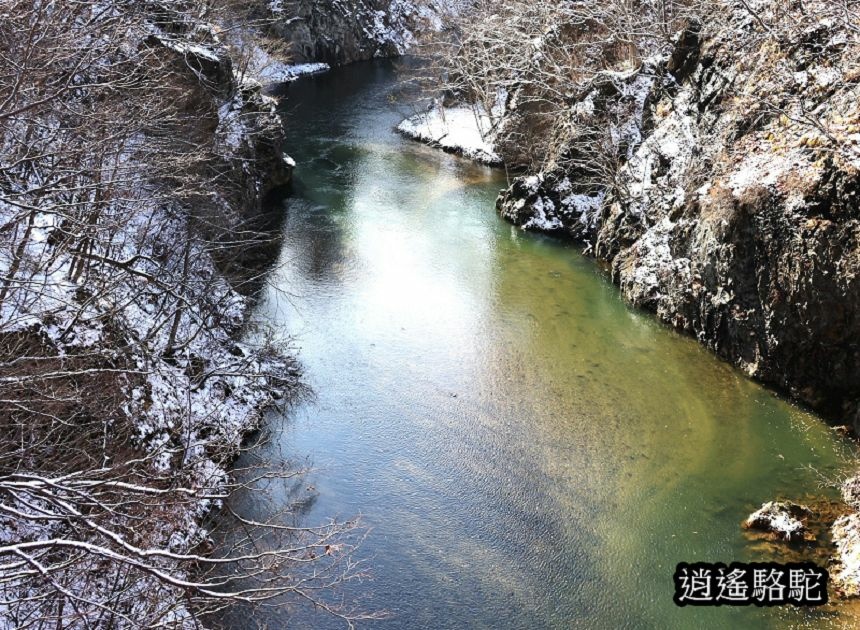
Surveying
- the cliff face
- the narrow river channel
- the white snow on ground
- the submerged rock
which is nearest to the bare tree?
the narrow river channel

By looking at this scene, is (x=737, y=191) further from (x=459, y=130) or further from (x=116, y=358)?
(x=459, y=130)

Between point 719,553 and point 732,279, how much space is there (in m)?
7.58

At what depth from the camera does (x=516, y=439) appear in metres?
13.9

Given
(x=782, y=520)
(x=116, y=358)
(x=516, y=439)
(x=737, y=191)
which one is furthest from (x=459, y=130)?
(x=782, y=520)

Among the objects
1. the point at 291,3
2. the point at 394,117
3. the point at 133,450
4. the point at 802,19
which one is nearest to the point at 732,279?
the point at 802,19

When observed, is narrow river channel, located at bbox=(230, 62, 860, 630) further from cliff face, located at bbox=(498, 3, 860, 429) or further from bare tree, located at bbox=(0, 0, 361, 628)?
bare tree, located at bbox=(0, 0, 361, 628)

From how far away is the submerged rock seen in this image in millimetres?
11133

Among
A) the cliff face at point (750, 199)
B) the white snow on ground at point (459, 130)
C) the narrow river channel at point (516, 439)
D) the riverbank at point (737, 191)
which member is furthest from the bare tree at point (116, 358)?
the white snow on ground at point (459, 130)

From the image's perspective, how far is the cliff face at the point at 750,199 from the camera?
557 inches

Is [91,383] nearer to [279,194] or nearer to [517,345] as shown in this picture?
[517,345]

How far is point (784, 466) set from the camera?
13062 millimetres

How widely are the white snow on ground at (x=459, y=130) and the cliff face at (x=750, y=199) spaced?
1162cm

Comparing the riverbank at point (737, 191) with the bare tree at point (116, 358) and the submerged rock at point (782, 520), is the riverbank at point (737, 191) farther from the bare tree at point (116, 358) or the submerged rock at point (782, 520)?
the bare tree at point (116, 358)

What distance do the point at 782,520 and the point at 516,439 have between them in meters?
5.08
